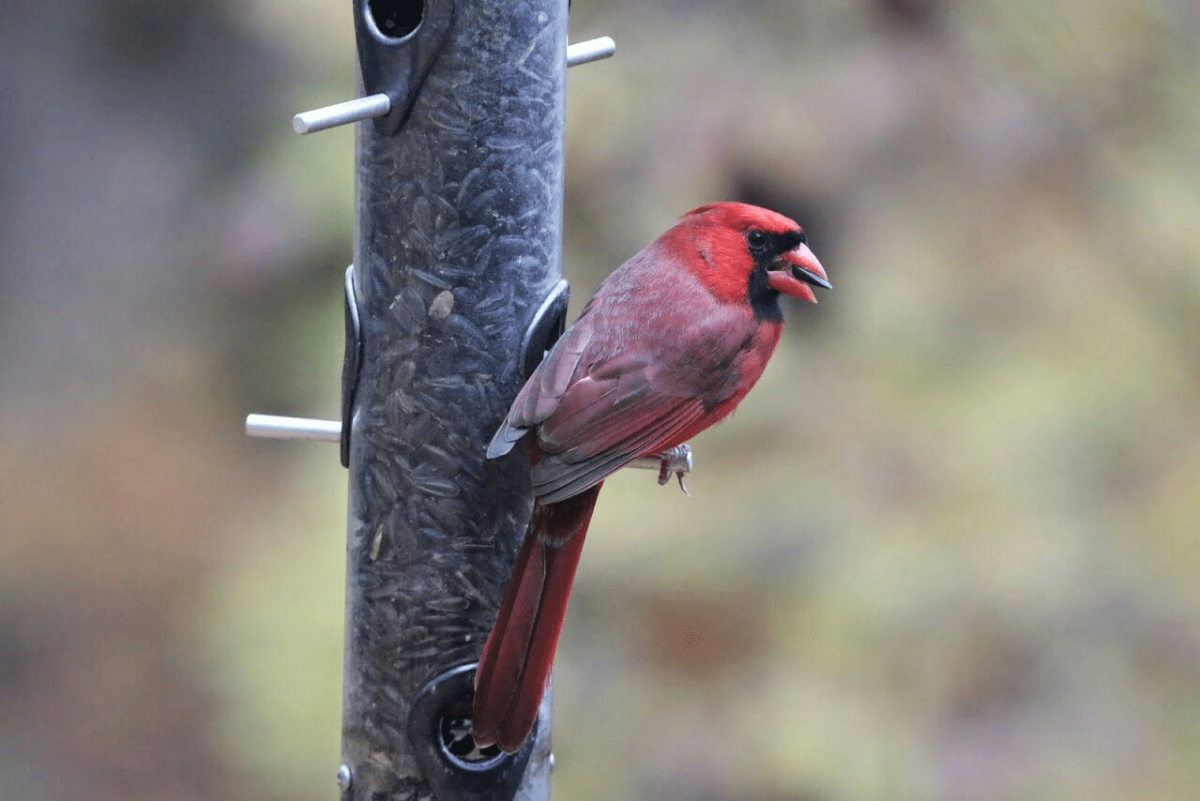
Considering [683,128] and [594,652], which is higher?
[683,128]

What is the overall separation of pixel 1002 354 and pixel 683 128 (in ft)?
2.80

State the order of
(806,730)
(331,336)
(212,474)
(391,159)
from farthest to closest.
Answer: (212,474) < (331,336) < (806,730) < (391,159)

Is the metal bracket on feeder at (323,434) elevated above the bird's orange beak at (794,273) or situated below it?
below

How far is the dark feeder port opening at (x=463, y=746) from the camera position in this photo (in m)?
2.68

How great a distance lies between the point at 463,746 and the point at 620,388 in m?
0.62

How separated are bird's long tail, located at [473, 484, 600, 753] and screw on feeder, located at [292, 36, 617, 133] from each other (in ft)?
2.00

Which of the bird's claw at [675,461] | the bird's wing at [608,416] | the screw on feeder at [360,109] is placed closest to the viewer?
the screw on feeder at [360,109]

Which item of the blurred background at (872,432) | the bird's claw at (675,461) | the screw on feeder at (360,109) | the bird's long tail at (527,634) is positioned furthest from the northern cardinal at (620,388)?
the blurred background at (872,432)

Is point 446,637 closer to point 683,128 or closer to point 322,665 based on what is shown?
point 322,665

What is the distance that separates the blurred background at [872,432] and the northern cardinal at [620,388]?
1.08 meters

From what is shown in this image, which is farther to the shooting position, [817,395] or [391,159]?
[817,395]

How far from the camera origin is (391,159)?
2.64 meters

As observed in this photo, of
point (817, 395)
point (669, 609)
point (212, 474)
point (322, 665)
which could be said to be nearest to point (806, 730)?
point (669, 609)

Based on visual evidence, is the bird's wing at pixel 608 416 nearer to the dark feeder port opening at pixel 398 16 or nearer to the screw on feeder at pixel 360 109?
the screw on feeder at pixel 360 109
